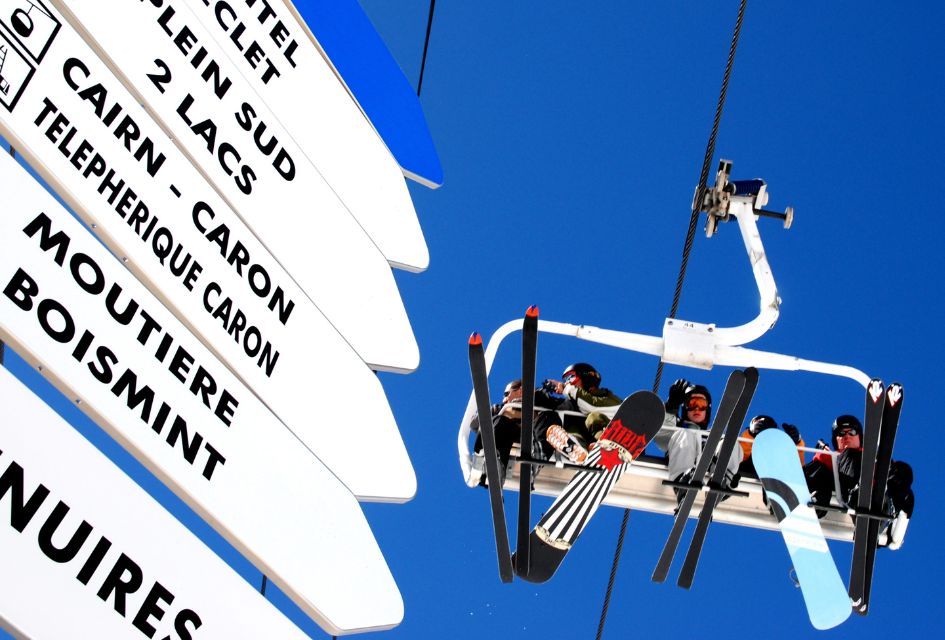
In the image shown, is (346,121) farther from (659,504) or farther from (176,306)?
(659,504)

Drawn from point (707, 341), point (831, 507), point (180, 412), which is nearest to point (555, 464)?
point (707, 341)

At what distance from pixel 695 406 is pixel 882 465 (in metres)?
1.30

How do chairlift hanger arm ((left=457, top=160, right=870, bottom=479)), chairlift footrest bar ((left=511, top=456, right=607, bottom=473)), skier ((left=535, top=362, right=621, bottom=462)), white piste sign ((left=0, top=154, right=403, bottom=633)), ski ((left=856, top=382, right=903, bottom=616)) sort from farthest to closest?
skier ((left=535, top=362, right=621, bottom=462)) < chairlift footrest bar ((left=511, top=456, right=607, bottom=473)) < chairlift hanger arm ((left=457, top=160, right=870, bottom=479)) < ski ((left=856, top=382, right=903, bottom=616)) < white piste sign ((left=0, top=154, right=403, bottom=633))

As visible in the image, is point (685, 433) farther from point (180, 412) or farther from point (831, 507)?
point (180, 412)

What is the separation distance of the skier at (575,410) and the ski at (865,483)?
1.17 metres

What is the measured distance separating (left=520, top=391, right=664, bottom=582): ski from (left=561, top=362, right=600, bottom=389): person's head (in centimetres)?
93

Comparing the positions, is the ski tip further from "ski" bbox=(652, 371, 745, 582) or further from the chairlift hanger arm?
"ski" bbox=(652, 371, 745, 582)

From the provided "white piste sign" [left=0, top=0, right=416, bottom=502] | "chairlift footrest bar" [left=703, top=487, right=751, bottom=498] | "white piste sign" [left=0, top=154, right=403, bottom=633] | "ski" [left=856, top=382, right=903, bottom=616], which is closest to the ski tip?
"ski" [left=856, top=382, right=903, bottom=616]

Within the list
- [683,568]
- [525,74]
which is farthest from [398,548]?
[683,568]

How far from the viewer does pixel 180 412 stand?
3.71 meters

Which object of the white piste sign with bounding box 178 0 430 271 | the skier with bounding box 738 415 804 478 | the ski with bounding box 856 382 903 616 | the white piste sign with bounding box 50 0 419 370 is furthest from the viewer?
the skier with bounding box 738 415 804 478

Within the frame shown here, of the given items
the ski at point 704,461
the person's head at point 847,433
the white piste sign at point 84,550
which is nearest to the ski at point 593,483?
the ski at point 704,461

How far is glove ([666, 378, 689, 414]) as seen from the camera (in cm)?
687

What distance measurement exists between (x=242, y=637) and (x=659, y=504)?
296 cm
